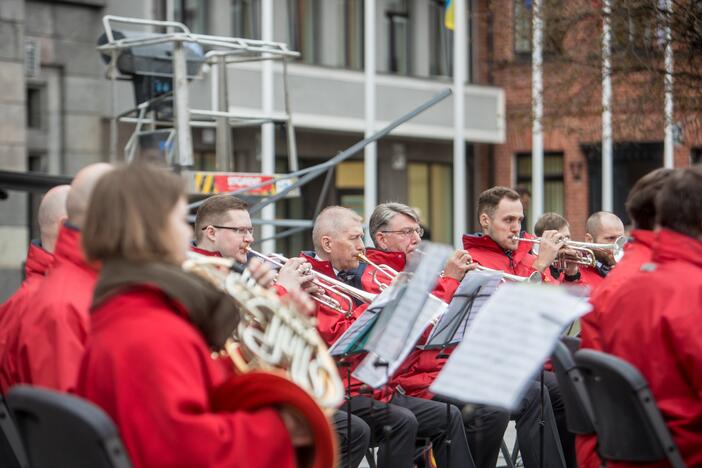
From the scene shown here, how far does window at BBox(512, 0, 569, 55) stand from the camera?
527 inches

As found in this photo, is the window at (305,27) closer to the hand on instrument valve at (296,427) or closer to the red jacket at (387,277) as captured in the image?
the red jacket at (387,277)

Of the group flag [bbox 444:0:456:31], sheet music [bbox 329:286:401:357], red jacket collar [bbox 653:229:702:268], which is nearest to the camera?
red jacket collar [bbox 653:229:702:268]

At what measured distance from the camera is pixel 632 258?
488 centimetres

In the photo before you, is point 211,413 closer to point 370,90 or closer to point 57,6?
point 57,6

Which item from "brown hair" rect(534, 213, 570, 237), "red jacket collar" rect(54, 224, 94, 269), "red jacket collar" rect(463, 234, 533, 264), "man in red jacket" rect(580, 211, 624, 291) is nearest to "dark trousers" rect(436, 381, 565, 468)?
"red jacket collar" rect(463, 234, 533, 264)

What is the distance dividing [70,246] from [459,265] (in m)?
3.46

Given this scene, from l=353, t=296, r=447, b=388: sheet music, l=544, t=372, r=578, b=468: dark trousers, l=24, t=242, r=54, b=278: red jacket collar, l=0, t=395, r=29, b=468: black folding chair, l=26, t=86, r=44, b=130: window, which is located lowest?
l=544, t=372, r=578, b=468: dark trousers

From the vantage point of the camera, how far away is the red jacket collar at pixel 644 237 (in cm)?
484

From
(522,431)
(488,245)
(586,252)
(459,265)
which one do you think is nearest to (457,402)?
(522,431)

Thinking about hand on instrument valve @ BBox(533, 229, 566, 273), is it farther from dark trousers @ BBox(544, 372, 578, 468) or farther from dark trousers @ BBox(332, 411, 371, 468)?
dark trousers @ BBox(332, 411, 371, 468)

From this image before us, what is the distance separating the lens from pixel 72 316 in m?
4.22

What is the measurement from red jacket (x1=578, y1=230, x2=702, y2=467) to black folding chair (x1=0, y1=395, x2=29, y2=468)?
2.18 m

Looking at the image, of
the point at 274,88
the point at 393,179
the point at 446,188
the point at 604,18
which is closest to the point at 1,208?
the point at 274,88

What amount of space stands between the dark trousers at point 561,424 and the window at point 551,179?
57.9ft
